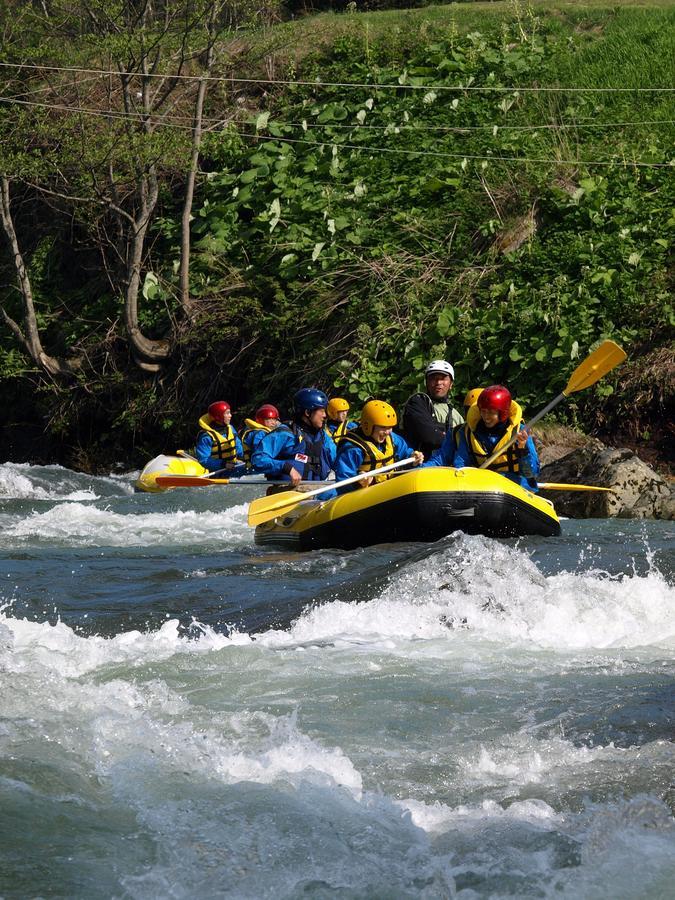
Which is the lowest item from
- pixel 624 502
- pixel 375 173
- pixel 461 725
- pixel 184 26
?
pixel 624 502

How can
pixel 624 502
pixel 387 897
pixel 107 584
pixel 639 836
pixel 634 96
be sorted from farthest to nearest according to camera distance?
pixel 634 96, pixel 624 502, pixel 107 584, pixel 639 836, pixel 387 897

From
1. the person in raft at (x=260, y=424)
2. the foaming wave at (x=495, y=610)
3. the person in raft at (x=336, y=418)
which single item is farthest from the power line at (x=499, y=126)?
the foaming wave at (x=495, y=610)

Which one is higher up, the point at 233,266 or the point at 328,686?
the point at 233,266

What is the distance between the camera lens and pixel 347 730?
4.68 metres

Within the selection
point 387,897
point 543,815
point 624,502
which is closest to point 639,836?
point 543,815

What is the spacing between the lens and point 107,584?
305 inches

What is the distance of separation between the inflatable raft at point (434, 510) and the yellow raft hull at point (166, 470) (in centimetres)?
477

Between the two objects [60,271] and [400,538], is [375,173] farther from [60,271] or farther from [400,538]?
[400,538]

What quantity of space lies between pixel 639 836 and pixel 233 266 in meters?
14.7

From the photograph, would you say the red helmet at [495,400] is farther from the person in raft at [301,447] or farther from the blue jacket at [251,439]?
the blue jacket at [251,439]

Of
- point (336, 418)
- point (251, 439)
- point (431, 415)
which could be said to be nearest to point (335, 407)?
point (336, 418)

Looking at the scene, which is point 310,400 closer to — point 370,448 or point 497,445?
point 370,448

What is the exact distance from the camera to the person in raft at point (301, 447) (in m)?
10.5

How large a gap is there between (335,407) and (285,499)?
71.8 inches
